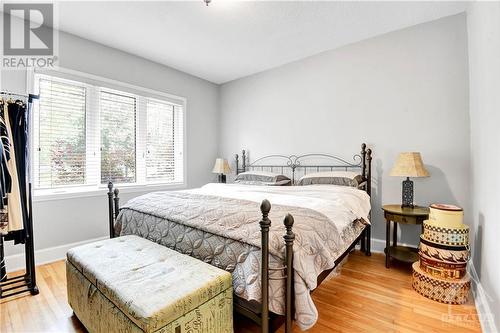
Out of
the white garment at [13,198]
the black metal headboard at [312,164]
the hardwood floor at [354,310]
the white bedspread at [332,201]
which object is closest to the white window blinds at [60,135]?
the white garment at [13,198]

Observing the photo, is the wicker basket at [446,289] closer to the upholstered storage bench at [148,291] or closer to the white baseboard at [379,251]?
the white baseboard at [379,251]

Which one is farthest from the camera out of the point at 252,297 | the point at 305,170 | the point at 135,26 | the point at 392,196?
the point at 305,170

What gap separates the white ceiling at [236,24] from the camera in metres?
2.47

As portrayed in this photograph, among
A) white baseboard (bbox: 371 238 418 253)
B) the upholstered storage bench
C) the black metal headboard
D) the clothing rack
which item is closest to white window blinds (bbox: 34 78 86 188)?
the clothing rack

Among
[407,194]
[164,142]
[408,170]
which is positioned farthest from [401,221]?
[164,142]

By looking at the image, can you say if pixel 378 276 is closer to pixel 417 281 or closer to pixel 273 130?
pixel 417 281

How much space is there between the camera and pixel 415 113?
9.21 ft

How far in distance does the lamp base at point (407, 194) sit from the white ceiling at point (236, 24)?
6.00 feet

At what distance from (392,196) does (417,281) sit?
1.11 meters

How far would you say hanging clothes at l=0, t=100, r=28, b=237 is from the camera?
2.01 meters

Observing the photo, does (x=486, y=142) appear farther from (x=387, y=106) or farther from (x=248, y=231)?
(x=248, y=231)

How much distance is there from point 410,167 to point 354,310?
5.05 ft

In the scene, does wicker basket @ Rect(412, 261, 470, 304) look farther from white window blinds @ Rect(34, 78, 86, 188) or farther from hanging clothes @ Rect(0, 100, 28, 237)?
white window blinds @ Rect(34, 78, 86, 188)

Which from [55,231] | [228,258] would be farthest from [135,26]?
[228,258]
